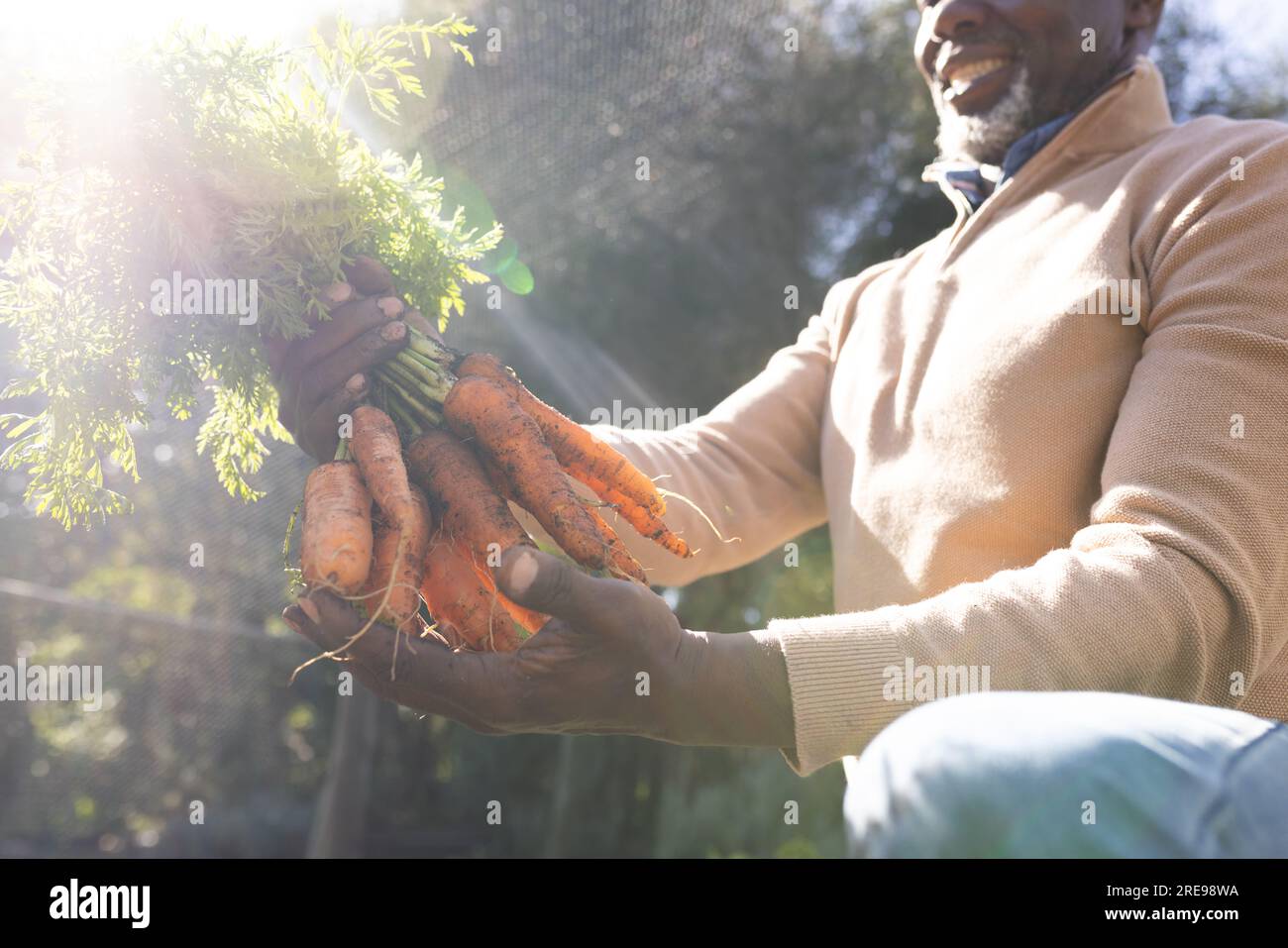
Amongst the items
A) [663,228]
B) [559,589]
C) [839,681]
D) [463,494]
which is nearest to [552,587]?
[559,589]

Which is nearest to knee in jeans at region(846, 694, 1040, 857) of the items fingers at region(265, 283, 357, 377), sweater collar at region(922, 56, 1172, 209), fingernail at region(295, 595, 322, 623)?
fingernail at region(295, 595, 322, 623)

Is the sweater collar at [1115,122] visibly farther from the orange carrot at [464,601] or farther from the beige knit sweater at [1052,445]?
the orange carrot at [464,601]

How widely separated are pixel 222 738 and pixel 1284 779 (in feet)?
29.9

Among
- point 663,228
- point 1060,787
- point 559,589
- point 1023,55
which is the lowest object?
point 1060,787

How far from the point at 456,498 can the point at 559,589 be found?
60cm

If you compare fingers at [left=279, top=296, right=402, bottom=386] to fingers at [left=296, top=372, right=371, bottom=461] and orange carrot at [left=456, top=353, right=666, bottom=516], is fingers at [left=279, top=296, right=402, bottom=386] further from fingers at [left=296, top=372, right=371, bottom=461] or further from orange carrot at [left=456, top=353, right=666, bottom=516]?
orange carrot at [left=456, top=353, right=666, bottom=516]

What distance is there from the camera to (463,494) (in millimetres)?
1819

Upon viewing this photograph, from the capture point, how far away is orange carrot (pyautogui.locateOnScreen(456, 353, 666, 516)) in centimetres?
196

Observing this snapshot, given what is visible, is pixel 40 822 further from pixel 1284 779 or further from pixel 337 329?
pixel 1284 779

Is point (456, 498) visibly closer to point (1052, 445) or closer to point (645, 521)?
point (645, 521)

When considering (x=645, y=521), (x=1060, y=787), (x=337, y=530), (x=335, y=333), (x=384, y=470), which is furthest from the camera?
(x=645, y=521)

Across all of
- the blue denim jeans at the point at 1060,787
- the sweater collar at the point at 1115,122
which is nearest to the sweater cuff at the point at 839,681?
the blue denim jeans at the point at 1060,787

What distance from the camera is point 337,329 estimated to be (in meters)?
1.84

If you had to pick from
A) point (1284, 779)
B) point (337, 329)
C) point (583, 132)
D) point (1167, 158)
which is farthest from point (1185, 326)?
point (583, 132)
